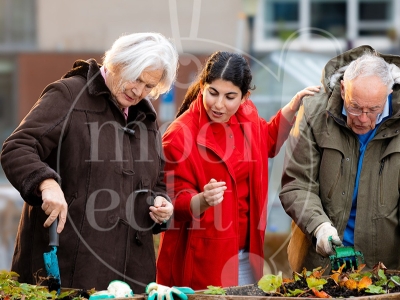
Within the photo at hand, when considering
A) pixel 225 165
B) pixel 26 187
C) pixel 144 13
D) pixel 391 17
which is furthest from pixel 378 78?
pixel 391 17

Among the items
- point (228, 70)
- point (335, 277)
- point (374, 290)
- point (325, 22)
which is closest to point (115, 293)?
point (335, 277)

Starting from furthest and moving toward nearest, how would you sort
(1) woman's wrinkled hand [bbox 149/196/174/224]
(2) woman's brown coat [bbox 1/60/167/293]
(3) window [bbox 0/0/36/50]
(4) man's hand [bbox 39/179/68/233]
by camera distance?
1. (3) window [bbox 0/0/36/50]
2. (1) woman's wrinkled hand [bbox 149/196/174/224]
3. (2) woman's brown coat [bbox 1/60/167/293]
4. (4) man's hand [bbox 39/179/68/233]

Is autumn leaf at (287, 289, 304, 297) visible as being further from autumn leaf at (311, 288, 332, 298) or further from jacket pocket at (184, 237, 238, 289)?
jacket pocket at (184, 237, 238, 289)

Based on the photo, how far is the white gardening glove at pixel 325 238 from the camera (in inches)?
122

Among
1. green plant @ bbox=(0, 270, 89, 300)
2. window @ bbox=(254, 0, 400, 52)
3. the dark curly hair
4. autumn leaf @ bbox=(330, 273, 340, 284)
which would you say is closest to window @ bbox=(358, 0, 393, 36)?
window @ bbox=(254, 0, 400, 52)

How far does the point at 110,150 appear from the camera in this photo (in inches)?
122

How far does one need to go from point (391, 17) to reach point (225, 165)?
1395cm

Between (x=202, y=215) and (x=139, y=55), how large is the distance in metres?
0.80

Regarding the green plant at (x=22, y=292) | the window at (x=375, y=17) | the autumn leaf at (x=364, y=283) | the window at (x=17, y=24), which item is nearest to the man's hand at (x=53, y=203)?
the green plant at (x=22, y=292)

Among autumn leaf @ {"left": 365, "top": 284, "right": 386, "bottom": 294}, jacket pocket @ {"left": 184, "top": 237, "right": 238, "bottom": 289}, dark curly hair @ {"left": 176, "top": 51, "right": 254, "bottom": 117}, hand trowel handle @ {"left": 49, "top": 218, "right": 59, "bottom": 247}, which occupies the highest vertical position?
dark curly hair @ {"left": 176, "top": 51, "right": 254, "bottom": 117}

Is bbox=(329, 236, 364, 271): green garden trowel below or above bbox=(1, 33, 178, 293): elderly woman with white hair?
below

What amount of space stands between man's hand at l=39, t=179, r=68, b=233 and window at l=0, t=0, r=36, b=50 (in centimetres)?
1311

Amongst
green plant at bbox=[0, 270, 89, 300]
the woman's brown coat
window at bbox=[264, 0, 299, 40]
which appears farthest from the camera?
window at bbox=[264, 0, 299, 40]

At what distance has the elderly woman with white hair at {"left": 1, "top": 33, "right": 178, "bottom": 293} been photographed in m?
2.98
